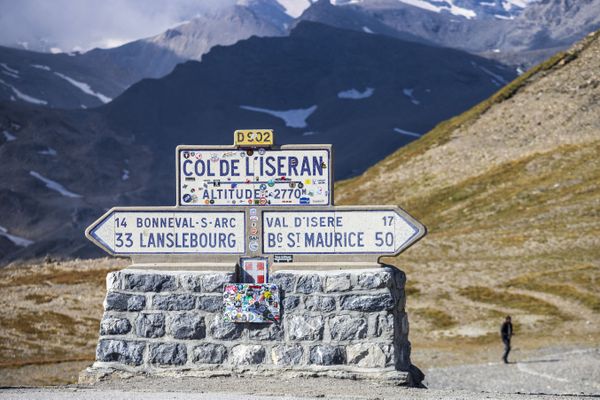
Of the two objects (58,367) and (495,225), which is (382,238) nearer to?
(58,367)

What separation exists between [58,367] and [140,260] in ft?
85.0

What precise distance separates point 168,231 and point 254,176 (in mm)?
1673

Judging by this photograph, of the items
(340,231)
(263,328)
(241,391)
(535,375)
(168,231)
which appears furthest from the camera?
(535,375)

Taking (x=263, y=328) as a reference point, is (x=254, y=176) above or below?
above

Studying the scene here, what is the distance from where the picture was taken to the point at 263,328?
50.2ft

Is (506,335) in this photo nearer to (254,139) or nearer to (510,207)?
(254,139)

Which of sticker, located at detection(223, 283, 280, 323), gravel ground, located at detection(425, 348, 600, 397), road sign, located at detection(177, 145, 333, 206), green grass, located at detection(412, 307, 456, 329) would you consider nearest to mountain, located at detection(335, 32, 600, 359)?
green grass, located at detection(412, 307, 456, 329)

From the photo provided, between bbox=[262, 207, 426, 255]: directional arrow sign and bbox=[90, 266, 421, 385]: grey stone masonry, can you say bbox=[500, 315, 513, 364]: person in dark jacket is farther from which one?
bbox=[262, 207, 426, 255]: directional arrow sign

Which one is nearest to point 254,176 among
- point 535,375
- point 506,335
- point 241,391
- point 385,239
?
point 385,239

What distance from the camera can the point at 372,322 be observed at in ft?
49.2

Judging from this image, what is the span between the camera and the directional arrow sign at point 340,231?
50.4ft

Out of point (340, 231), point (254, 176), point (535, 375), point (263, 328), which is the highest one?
point (254, 176)

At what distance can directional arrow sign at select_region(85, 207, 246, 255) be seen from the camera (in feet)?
52.0

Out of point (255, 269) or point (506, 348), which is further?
point (506, 348)
